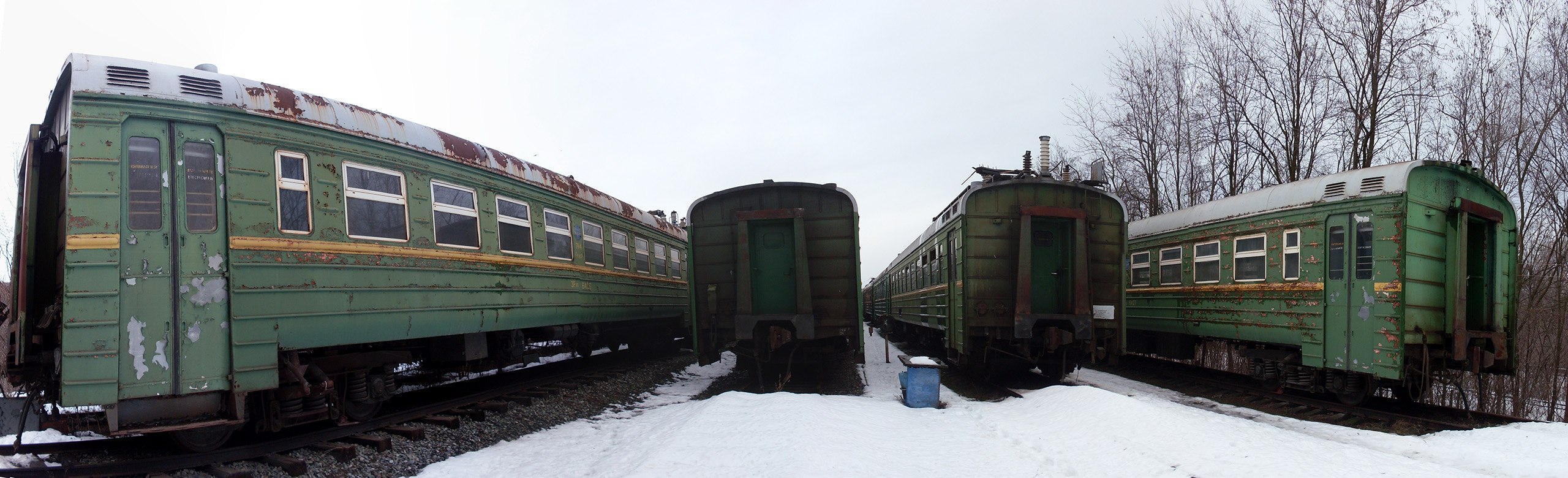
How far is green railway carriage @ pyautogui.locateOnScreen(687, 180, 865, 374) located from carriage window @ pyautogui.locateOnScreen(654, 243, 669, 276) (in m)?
4.50

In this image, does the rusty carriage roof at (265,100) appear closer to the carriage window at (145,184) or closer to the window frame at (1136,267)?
the carriage window at (145,184)

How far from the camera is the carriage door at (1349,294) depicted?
8469 millimetres

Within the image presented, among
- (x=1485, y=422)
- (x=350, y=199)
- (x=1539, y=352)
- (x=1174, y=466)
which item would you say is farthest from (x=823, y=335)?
(x=1539, y=352)

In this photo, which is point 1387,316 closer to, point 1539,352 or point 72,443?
point 1539,352

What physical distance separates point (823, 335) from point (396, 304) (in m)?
5.46

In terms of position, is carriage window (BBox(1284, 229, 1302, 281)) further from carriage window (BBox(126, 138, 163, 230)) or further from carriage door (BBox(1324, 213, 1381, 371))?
carriage window (BBox(126, 138, 163, 230))

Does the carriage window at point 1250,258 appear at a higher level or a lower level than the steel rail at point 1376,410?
higher

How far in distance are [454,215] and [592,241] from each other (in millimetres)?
3432

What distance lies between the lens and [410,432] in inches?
246

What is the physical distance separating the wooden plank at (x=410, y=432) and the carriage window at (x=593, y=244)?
15.0ft

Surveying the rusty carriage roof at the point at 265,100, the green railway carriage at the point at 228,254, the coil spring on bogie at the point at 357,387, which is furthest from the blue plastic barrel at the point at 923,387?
the coil spring on bogie at the point at 357,387

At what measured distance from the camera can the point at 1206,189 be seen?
1981 cm

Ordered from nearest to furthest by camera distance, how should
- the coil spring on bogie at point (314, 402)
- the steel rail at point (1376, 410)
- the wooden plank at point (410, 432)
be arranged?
1. the coil spring on bogie at point (314, 402)
2. the wooden plank at point (410, 432)
3. the steel rail at point (1376, 410)

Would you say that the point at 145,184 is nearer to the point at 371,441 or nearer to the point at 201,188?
the point at 201,188
